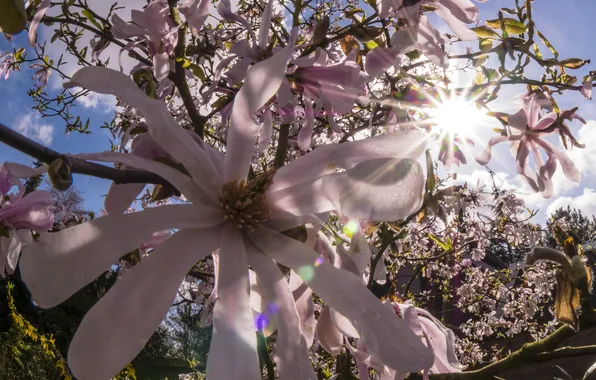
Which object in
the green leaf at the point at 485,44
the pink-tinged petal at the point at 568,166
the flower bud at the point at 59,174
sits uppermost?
the green leaf at the point at 485,44

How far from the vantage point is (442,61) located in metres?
0.73

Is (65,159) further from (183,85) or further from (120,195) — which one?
(183,85)

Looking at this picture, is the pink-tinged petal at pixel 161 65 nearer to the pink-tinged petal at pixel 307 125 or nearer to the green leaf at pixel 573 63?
the pink-tinged petal at pixel 307 125

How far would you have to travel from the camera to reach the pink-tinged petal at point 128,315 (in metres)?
0.30

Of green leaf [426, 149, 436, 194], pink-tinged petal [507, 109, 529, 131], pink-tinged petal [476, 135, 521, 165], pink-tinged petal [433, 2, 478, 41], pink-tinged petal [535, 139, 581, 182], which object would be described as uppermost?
pink-tinged petal [433, 2, 478, 41]

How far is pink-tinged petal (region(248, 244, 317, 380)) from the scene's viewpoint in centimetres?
35

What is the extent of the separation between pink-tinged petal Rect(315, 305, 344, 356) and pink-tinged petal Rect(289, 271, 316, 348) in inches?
0.8

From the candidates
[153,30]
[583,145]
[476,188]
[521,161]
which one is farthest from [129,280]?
[476,188]

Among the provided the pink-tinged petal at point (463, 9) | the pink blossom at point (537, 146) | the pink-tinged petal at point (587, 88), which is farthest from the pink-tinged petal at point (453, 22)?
the pink-tinged petal at point (587, 88)

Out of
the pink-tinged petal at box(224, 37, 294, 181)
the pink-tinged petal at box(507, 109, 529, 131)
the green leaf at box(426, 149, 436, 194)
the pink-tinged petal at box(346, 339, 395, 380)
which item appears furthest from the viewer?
the pink-tinged petal at box(507, 109, 529, 131)

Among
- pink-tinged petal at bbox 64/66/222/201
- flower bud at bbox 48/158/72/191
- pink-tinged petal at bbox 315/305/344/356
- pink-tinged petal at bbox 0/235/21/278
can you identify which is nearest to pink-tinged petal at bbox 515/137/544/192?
pink-tinged petal at bbox 315/305/344/356

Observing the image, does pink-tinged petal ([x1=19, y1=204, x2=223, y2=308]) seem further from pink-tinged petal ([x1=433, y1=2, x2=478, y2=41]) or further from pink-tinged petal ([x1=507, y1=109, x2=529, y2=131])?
pink-tinged petal ([x1=507, y1=109, x2=529, y2=131])

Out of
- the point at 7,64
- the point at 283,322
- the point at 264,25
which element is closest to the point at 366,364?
the point at 283,322

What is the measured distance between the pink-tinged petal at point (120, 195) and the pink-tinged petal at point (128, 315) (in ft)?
0.25
